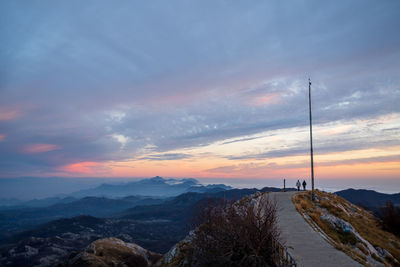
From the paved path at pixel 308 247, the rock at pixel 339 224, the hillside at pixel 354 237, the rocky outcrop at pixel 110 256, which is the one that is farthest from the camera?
the rock at pixel 339 224

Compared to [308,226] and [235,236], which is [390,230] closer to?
[308,226]

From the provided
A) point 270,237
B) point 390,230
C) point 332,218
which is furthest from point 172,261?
point 390,230

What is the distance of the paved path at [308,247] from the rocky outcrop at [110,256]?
10.3 metres

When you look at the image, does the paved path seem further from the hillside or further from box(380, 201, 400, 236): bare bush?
box(380, 201, 400, 236): bare bush

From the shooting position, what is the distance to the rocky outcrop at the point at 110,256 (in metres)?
13.9

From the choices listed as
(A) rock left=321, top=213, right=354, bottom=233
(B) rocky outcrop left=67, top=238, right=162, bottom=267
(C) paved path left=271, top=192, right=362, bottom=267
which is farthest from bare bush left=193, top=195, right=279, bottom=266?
(A) rock left=321, top=213, right=354, bottom=233

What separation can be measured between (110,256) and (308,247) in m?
12.0

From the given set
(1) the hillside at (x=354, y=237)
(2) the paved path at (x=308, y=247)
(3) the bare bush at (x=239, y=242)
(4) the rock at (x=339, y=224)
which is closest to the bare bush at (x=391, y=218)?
(1) the hillside at (x=354, y=237)

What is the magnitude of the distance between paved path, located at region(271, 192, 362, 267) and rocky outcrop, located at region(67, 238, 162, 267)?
33.9 ft

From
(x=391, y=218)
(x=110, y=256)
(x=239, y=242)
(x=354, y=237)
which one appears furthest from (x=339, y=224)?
(x=110, y=256)

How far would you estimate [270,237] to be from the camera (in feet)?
25.4

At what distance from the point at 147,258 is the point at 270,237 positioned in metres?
14.2

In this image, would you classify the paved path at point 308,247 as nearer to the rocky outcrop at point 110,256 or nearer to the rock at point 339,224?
the rock at point 339,224

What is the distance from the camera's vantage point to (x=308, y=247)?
444 inches
